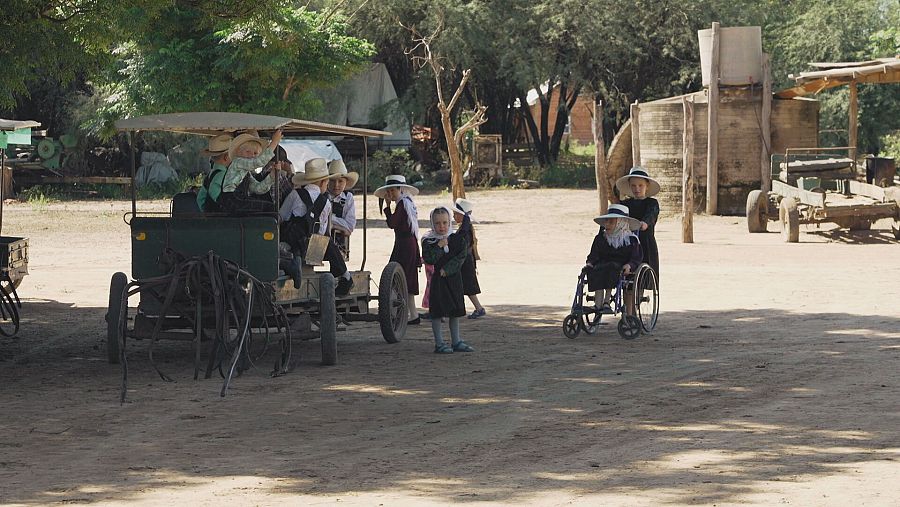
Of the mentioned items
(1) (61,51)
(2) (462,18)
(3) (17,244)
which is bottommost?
(3) (17,244)

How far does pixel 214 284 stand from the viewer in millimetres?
10031

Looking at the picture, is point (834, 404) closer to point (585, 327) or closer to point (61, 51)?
point (585, 327)

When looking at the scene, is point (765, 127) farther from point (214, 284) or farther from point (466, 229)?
point (214, 284)

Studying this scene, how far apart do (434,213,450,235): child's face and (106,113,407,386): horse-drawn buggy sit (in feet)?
3.72

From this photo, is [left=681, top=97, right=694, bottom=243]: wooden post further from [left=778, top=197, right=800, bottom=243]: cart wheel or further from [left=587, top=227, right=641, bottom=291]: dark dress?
[left=587, top=227, right=641, bottom=291]: dark dress

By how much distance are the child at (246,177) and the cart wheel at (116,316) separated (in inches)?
41.3

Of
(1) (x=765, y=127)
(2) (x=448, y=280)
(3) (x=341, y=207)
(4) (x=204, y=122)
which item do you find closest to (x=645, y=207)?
(2) (x=448, y=280)

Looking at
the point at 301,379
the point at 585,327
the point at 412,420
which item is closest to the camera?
the point at 412,420

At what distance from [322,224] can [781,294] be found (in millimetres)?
6642

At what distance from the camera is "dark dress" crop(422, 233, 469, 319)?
11.6m

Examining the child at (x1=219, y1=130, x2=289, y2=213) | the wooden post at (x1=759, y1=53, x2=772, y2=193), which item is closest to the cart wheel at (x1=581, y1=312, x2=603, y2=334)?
the child at (x1=219, y1=130, x2=289, y2=213)

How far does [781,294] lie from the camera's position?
16125 millimetres

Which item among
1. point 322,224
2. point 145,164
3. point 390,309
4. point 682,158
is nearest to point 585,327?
point 390,309

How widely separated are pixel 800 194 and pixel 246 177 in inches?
599
